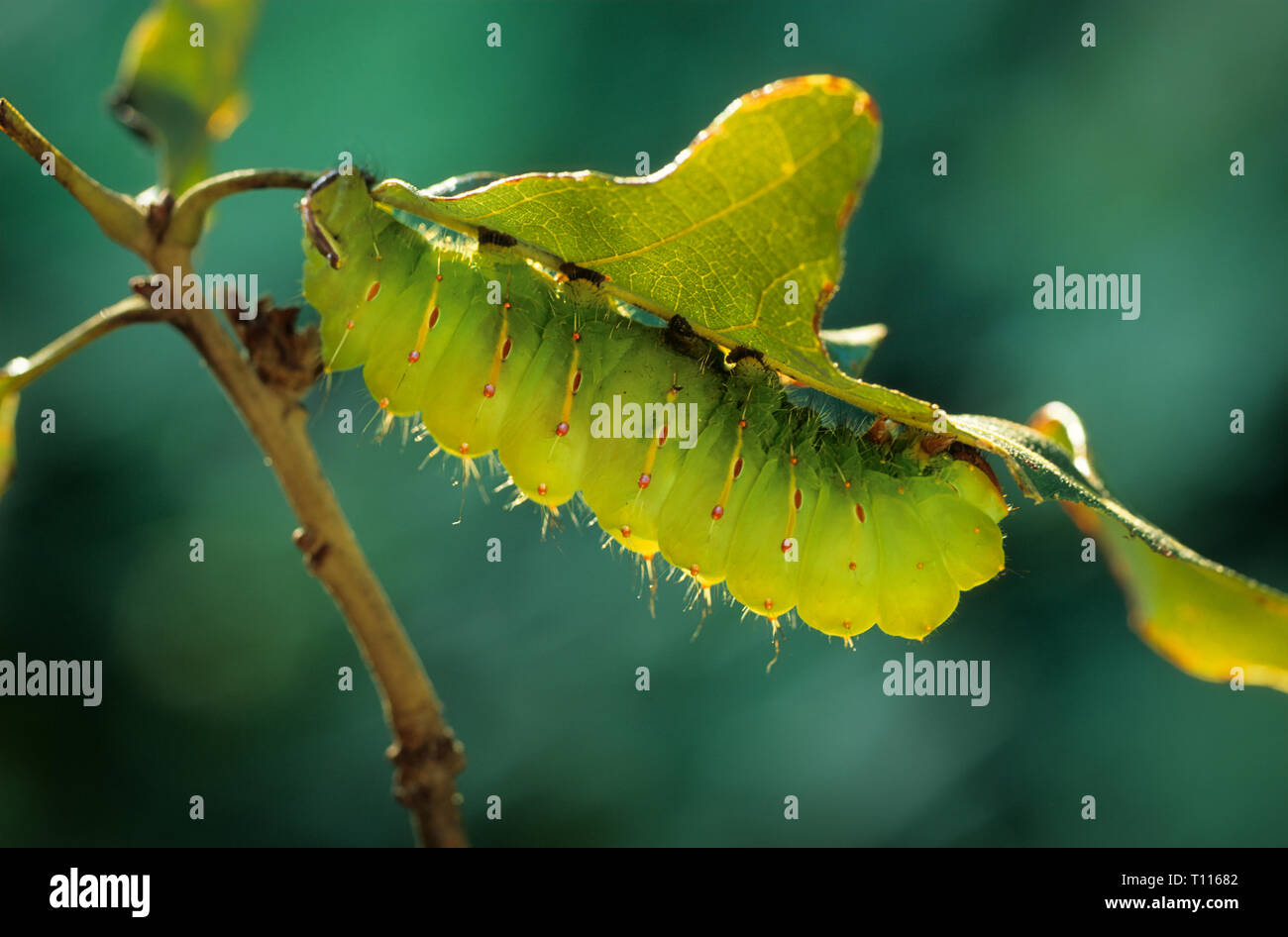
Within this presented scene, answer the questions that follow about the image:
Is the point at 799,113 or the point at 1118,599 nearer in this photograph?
the point at 799,113

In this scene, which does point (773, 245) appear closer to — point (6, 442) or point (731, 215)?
point (731, 215)

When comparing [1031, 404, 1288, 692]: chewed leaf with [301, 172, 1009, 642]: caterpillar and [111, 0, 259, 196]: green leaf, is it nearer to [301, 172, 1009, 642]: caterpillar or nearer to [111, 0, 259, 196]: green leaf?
[301, 172, 1009, 642]: caterpillar

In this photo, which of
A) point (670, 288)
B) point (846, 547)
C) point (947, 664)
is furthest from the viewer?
point (947, 664)

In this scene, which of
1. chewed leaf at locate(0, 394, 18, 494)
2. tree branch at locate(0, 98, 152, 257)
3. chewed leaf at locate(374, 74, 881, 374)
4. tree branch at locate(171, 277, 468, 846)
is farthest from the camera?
chewed leaf at locate(0, 394, 18, 494)

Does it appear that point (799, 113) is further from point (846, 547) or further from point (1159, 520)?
point (1159, 520)

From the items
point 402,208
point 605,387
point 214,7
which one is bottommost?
point 605,387

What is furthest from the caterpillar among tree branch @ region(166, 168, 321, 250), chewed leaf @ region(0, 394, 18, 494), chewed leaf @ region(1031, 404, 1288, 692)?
chewed leaf @ region(0, 394, 18, 494)

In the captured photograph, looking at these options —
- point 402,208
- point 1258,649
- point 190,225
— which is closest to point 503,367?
point 402,208
